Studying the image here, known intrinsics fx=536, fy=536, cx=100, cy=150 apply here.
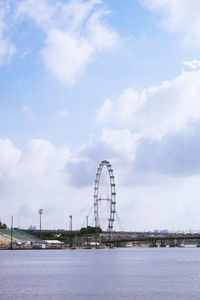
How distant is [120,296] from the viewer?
62.3 metres

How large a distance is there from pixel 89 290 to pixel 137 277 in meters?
20.6

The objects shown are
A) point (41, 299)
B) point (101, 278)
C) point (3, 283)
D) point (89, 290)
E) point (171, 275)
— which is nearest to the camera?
point (41, 299)

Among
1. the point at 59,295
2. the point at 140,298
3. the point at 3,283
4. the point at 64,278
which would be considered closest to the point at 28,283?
the point at 3,283

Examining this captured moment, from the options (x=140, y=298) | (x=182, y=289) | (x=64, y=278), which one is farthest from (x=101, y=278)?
(x=140, y=298)

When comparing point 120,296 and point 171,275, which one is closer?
point 120,296

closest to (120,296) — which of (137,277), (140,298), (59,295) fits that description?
(140,298)

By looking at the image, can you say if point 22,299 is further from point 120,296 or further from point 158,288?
point 158,288

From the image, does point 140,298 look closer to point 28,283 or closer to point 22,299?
point 22,299

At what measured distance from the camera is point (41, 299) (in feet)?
194

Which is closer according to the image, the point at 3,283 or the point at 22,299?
the point at 22,299

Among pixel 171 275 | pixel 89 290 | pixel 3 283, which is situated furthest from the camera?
pixel 171 275

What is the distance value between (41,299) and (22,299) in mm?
2217

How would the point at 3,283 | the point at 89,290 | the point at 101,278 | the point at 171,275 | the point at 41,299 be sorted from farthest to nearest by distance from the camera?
1. the point at 171,275
2. the point at 101,278
3. the point at 3,283
4. the point at 89,290
5. the point at 41,299

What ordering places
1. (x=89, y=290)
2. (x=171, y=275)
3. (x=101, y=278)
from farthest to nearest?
(x=171, y=275) < (x=101, y=278) < (x=89, y=290)
